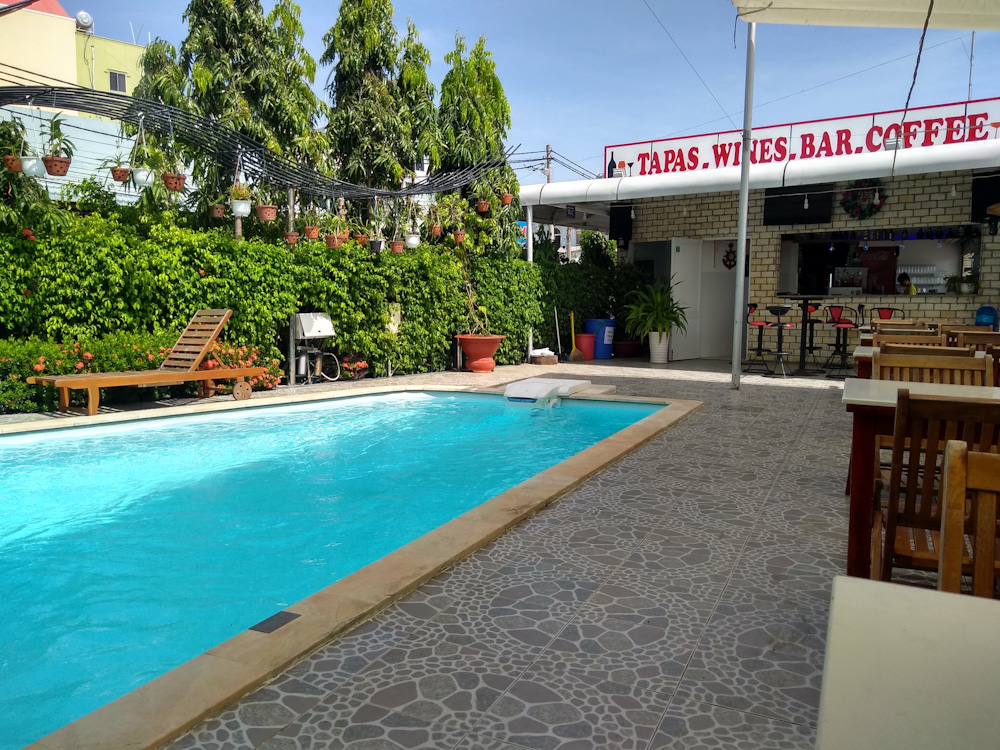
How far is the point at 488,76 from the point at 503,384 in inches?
258

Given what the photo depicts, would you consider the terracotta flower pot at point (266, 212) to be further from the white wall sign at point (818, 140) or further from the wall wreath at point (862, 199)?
the wall wreath at point (862, 199)

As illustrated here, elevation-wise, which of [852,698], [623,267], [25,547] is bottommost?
[25,547]

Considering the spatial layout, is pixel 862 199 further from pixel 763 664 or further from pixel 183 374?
pixel 763 664

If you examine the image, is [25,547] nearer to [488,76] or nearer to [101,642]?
[101,642]

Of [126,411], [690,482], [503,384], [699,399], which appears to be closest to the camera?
[690,482]

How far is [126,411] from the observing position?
7.82m

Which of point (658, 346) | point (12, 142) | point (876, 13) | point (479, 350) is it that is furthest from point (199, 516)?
point (658, 346)

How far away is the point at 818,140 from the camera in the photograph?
13.6 meters

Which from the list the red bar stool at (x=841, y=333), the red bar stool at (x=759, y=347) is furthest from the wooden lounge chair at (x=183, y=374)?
the red bar stool at (x=841, y=333)

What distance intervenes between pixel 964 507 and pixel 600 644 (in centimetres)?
143

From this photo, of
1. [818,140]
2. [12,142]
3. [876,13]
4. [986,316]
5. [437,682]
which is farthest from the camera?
[818,140]

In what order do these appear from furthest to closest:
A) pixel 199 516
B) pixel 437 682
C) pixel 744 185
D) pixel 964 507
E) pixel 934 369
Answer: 1. pixel 744 185
2. pixel 199 516
3. pixel 934 369
4. pixel 437 682
5. pixel 964 507

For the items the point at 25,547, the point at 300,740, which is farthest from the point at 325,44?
the point at 300,740

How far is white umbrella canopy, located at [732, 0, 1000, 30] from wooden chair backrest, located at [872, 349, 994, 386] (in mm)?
2527
